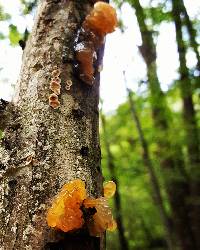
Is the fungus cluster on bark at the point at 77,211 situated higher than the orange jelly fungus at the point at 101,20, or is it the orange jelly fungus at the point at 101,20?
the orange jelly fungus at the point at 101,20

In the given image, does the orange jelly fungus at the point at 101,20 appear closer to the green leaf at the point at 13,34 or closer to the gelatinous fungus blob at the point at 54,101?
the gelatinous fungus blob at the point at 54,101

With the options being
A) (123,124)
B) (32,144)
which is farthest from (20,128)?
(123,124)

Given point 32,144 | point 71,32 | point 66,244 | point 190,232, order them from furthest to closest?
point 190,232, point 71,32, point 32,144, point 66,244

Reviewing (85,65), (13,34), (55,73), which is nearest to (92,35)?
(85,65)

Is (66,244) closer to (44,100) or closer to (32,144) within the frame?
(32,144)

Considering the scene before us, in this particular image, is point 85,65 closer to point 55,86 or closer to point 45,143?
point 55,86

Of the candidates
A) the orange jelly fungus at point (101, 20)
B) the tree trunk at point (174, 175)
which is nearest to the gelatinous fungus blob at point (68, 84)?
the orange jelly fungus at point (101, 20)
